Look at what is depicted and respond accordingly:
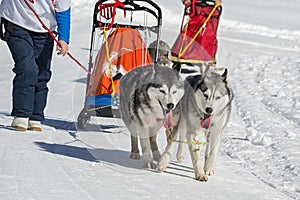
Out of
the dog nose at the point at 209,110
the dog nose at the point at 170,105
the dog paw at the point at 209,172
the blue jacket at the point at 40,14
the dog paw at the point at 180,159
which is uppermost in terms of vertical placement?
the blue jacket at the point at 40,14

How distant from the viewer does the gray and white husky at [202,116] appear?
447 cm

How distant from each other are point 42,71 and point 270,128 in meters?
2.41

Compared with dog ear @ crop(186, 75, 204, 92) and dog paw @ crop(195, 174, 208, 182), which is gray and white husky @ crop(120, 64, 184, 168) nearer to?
dog ear @ crop(186, 75, 204, 92)

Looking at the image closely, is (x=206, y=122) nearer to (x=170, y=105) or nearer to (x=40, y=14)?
(x=170, y=105)

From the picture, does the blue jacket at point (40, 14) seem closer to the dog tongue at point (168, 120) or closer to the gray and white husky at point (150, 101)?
the gray and white husky at point (150, 101)

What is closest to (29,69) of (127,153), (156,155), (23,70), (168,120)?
(23,70)

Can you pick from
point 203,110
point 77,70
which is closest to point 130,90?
point 203,110

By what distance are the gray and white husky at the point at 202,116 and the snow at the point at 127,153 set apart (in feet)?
0.44

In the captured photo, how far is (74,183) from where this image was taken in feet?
13.0

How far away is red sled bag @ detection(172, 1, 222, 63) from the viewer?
8.44 m

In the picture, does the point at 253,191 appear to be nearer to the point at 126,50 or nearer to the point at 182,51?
the point at 126,50

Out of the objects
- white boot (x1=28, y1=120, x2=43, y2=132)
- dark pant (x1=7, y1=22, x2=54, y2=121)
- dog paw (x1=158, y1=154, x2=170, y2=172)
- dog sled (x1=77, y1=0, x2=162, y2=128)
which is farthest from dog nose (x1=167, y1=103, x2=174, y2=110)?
white boot (x1=28, y1=120, x2=43, y2=132)

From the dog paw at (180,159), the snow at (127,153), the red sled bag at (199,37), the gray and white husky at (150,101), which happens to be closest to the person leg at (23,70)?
the snow at (127,153)

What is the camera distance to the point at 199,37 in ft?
28.6
